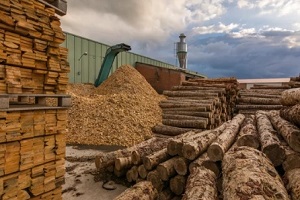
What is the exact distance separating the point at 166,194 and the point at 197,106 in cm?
720

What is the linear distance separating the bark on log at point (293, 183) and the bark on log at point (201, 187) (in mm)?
1099

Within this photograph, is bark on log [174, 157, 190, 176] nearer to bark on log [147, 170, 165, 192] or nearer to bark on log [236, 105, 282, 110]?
bark on log [147, 170, 165, 192]

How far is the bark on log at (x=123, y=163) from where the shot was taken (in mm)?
6328

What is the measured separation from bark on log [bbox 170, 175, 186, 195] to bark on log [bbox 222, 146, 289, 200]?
1.65 meters

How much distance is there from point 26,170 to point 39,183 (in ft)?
1.48

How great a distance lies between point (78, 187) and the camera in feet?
20.3

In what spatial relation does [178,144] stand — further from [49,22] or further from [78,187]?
[49,22]

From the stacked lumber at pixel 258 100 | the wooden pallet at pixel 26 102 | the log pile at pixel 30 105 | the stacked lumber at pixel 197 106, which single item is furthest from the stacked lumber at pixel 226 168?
the stacked lumber at pixel 258 100

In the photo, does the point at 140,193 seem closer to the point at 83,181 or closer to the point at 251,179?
the point at 251,179

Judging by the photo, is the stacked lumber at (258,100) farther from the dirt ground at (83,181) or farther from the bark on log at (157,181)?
the bark on log at (157,181)

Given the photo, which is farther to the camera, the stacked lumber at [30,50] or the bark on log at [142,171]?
the bark on log at [142,171]

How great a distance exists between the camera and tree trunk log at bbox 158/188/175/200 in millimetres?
5375

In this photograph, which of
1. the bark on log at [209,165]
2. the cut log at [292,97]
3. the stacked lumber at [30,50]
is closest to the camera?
the stacked lumber at [30,50]

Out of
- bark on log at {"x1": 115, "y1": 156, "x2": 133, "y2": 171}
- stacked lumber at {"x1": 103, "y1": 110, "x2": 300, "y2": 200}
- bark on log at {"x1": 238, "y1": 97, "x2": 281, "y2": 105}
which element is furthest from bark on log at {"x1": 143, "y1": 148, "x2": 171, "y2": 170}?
bark on log at {"x1": 238, "y1": 97, "x2": 281, "y2": 105}
